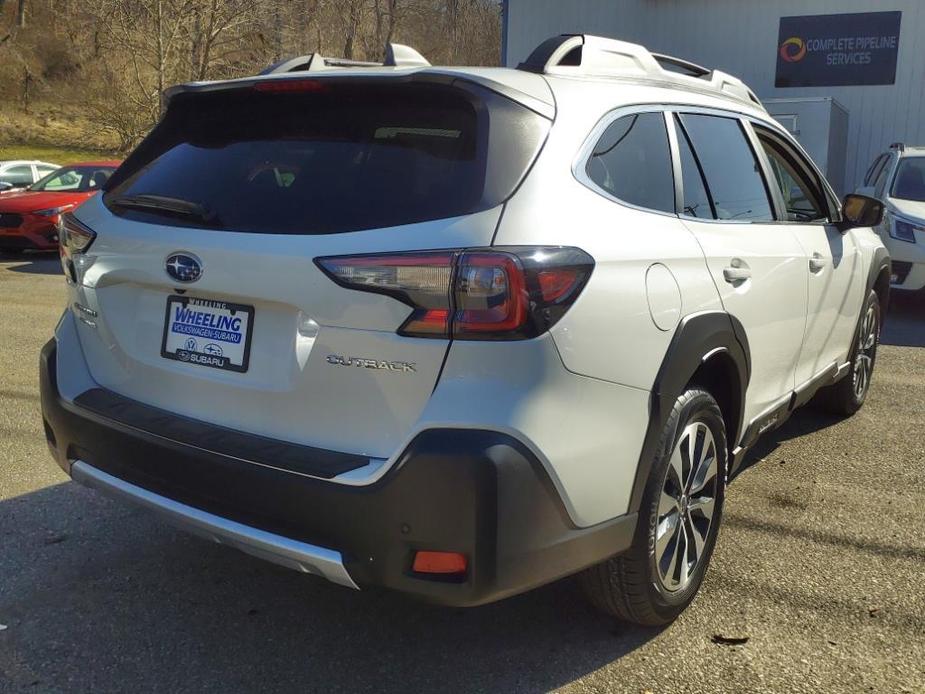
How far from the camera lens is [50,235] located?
43.1 feet

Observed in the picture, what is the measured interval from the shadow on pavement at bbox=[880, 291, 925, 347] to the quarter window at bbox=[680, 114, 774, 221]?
4.90 metres

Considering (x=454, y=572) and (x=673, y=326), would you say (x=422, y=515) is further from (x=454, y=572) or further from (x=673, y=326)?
(x=673, y=326)

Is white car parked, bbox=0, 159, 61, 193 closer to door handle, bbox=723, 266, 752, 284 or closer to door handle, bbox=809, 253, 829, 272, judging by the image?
door handle, bbox=809, 253, 829, 272

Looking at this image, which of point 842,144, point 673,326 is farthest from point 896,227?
point 842,144

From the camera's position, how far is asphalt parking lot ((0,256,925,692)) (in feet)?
8.97

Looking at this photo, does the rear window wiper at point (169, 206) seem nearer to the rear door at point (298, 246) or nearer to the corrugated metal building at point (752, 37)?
the rear door at point (298, 246)

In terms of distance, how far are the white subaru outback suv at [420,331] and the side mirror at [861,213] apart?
5.68ft

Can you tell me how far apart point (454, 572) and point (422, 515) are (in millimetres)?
174

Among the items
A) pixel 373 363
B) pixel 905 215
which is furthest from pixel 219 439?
pixel 905 215

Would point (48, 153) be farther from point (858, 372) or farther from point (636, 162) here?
point (636, 162)

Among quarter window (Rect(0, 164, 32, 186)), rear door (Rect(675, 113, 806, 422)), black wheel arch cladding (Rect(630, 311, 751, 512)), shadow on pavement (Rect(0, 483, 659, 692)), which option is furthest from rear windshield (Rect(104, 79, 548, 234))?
quarter window (Rect(0, 164, 32, 186))

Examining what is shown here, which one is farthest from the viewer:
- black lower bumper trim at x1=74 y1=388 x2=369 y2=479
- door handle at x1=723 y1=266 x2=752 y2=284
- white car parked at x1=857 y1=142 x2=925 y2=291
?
white car parked at x1=857 y1=142 x2=925 y2=291

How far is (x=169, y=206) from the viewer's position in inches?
109

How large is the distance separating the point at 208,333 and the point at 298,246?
410 millimetres
